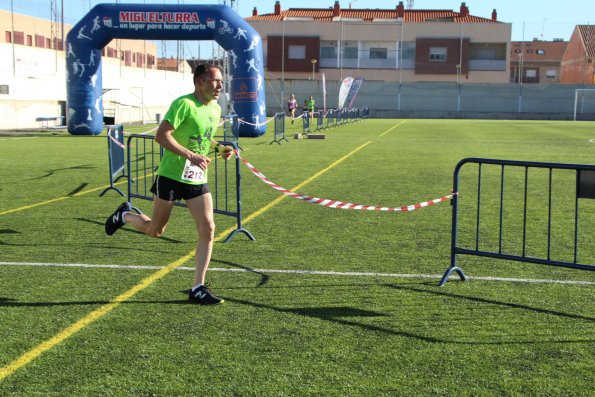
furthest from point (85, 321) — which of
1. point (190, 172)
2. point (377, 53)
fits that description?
point (377, 53)

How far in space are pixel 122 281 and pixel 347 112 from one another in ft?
132

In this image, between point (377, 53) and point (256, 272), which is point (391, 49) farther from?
point (256, 272)

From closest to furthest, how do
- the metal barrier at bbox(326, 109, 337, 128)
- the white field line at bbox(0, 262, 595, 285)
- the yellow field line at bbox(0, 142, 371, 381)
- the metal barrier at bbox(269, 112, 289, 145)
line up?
the yellow field line at bbox(0, 142, 371, 381), the white field line at bbox(0, 262, 595, 285), the metal barrier at bbox(269, 112, 289, 145), the metal barrier at bbox(326, 109, 337, 128)

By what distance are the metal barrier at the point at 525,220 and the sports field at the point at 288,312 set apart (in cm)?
24

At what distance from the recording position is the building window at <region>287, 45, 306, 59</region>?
239ft

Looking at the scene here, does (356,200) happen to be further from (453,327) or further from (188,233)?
(453,327)

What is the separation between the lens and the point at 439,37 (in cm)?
7200

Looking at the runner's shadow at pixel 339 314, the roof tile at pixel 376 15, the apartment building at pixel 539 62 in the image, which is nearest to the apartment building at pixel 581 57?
the apartment building at pixel 539 62

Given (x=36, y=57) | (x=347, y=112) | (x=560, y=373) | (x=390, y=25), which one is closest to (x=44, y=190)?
(x=560, y=373)

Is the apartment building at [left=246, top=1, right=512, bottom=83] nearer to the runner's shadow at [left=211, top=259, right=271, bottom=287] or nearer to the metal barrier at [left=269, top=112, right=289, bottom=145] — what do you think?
the metal barrier at [left=269, top=112, right=289, bottom=145]

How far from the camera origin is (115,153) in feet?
44.1

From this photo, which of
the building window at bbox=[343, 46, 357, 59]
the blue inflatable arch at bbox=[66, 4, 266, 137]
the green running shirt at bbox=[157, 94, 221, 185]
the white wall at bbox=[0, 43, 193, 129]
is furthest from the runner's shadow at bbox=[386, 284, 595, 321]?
the building window at bbox=[343, 46, 357, 59]

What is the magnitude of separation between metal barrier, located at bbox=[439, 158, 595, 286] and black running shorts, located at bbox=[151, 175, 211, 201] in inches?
93.6

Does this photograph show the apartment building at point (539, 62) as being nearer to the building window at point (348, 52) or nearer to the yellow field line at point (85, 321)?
the building window at point (348, 52)
